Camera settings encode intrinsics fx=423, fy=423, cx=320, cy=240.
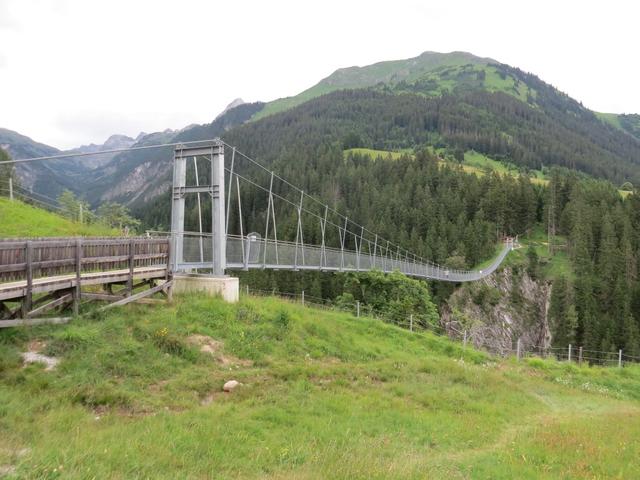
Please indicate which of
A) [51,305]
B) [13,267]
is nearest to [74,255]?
[51,305]

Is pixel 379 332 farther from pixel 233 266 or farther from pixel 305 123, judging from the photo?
pixel 305 123

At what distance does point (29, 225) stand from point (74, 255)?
434 inches

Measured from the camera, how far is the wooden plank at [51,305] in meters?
7.40

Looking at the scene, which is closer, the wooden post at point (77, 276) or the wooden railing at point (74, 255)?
the wooden railing at point (74, 255)

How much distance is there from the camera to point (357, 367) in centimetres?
1068

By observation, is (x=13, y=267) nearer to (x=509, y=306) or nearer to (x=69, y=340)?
(x=69, y=340)

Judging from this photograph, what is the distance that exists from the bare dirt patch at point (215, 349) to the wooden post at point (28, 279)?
120 inches

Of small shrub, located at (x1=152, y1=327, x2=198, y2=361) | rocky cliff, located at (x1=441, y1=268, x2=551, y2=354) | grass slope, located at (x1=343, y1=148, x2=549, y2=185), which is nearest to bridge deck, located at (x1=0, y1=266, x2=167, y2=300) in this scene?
small shrub, located at (x1=152, y1=327, x2=198, y2=361)

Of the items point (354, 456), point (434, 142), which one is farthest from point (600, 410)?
point (434, 142)

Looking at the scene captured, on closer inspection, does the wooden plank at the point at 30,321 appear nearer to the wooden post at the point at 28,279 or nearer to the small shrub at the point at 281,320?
the wooden post at the point at 28,279

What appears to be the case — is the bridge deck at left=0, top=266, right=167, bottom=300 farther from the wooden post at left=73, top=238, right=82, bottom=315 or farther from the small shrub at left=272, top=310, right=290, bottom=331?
the small shrub at left=272, top=310, right=290, bottom=331

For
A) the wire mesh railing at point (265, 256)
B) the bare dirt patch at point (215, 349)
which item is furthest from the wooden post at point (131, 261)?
the wire mesh railing at point (265, 256)

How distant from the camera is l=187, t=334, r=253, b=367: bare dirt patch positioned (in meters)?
8.91

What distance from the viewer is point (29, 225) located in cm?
1700
